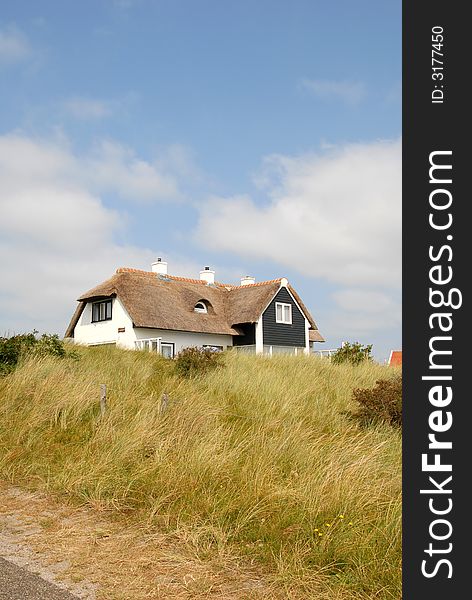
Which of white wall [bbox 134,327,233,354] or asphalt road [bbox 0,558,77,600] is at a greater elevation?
white wall [bbox 134,327,233,354]

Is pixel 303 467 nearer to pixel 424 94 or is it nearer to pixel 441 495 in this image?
pixel 441 495

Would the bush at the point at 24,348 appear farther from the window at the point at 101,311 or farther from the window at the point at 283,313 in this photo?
the window at the point at 283,313

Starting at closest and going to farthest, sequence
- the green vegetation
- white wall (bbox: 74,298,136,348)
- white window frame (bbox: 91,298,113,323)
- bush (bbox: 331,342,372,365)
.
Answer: the green vegetation < bush (bbox: 331,342,372,365) < white wall (bbox: 74,298,136,348) < white window frame (bbox: 91,298,113,323)

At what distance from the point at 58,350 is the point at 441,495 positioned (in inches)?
573

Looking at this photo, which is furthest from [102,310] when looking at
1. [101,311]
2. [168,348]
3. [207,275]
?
[207,275]

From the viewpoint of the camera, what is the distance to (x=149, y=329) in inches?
1304

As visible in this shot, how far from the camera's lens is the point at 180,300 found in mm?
36188

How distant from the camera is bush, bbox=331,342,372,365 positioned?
21766mm

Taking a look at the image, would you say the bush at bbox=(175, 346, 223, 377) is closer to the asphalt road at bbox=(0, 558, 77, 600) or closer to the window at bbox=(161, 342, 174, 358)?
the asphalt road at bbox=(0, 558, 77, 600)

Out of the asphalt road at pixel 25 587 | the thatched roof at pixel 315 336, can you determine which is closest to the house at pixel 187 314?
the thatched roof at pixel 315 336

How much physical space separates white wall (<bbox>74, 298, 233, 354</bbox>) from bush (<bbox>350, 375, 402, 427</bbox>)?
68.4ft

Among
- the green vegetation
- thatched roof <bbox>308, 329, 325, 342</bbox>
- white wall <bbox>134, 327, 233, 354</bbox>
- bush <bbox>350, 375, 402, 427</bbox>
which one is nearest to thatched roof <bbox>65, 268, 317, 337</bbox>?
white wall <bbox>134, 327, 233, 354</bbox>

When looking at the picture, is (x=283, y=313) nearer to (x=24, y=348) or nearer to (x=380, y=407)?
(x=24, y=348)

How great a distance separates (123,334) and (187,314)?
424cm
